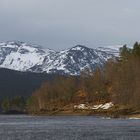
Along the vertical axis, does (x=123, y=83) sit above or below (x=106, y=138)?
above

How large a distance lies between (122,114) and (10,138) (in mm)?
85765

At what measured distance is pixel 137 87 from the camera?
180m

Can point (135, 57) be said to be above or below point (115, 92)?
above

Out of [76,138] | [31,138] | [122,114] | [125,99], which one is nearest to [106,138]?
[76,138]

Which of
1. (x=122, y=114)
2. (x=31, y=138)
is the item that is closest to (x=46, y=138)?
(x=31, y=138)

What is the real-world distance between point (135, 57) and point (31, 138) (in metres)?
114

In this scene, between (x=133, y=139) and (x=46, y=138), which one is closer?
(x=133, y=139)

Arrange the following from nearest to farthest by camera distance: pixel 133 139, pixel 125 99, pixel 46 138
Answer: pixel 133 139 < pixel 46 138 < pixel 125 99

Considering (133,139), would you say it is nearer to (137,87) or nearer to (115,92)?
(137,87)

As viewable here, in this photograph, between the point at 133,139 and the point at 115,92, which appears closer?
→ the point at 133,139

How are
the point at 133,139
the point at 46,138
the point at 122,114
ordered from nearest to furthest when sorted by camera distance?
the point at 133,139
the point at 46,138
the point at 122,114

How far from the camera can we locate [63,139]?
3364 inches

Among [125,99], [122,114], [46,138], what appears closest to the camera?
[46,138]

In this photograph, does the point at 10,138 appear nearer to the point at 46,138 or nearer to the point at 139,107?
the point at 46,138
